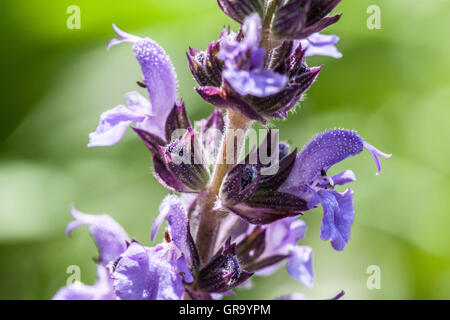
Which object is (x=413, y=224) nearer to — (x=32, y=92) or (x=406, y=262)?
(x=406, y=262)

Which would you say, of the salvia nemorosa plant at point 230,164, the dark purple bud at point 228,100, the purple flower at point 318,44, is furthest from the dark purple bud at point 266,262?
the purple flower at point 318,44

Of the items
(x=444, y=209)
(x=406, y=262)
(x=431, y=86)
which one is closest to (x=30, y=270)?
(x=406, y=262)

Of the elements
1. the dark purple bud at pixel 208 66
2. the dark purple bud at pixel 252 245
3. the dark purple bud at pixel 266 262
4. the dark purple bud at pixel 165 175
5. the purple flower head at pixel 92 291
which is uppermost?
the dark purple bud at pixel 208 66

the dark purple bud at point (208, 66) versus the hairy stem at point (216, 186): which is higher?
the dark purple bud at point (208, 66)

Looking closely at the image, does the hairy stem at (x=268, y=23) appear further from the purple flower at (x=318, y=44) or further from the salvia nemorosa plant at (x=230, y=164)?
the purple flower at (x=318, y=44)

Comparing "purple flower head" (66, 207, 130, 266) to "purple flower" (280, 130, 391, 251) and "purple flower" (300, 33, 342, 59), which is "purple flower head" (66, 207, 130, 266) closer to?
"purple flower" (280, 130, 391, 251)

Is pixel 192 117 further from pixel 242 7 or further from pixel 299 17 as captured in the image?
pixel 299 17

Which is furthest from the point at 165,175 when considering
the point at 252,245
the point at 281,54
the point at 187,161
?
the point at 281,54
